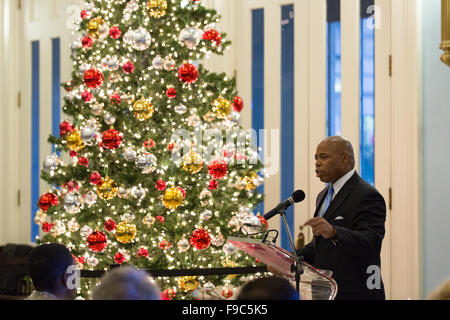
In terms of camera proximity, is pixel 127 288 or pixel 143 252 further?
pixel 143 252

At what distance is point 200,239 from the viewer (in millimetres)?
4551

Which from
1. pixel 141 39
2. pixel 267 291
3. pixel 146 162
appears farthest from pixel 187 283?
pixel 267 291

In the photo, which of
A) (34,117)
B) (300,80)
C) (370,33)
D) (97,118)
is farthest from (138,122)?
(34,117)

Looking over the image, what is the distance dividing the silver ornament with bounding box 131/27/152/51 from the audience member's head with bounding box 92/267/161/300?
10.1 feet

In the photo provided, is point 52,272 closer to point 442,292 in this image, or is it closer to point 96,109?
point 442,292

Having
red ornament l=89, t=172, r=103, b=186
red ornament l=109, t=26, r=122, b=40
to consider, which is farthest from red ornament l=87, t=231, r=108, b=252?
red ornament l=109, t=26, r=122, b=40

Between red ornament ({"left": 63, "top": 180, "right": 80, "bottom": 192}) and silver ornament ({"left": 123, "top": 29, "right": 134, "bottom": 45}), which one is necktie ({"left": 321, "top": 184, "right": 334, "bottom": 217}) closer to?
silver ornament ({"left": 123, "top": 29, "right": 134, "bottom": 45})

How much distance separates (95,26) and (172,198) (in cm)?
144

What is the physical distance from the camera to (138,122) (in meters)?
4.85

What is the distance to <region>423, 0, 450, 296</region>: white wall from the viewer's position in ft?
15.9

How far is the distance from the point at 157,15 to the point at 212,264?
6.27ft

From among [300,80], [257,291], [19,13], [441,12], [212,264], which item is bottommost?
[212,264]

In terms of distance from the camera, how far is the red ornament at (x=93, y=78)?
4.70m

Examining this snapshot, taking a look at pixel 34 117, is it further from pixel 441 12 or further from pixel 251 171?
pixel 441 12
